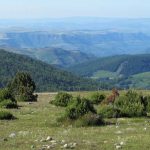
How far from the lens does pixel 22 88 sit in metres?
50.3

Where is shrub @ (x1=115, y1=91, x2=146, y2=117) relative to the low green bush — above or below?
above

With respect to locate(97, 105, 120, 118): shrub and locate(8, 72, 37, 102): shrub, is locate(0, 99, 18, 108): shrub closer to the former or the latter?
locate(97, 105, 120, 118): shrub

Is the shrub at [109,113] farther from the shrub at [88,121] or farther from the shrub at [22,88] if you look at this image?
the shrub at [22,88]

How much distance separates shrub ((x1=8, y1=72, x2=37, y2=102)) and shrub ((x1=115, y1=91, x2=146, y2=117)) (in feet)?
55.6

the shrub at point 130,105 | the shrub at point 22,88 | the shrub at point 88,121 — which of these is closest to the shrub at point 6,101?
the shrub at point 130,105

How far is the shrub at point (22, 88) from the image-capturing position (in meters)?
48.5

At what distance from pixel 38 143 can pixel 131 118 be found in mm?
12359

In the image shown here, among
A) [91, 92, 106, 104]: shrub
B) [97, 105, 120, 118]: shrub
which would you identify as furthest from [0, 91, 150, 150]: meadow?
[91, 92, 106, 104]: shrub

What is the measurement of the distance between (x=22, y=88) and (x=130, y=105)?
2137 cm

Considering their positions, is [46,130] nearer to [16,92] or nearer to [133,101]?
[133,101]

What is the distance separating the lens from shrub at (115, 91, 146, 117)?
30.1 meters

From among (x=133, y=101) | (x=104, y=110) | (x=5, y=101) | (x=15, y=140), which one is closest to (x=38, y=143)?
(x=15, y=140)

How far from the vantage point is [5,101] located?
118 ft

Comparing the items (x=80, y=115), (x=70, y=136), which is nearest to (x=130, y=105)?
(x=80, y=115)
